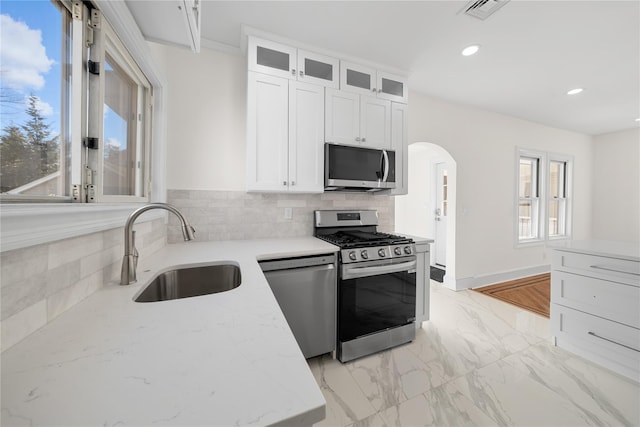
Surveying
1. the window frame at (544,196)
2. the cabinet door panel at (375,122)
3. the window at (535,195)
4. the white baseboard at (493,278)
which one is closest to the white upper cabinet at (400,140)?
the cabinet door panel at (375,122)

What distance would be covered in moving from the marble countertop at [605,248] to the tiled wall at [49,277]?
3.01m

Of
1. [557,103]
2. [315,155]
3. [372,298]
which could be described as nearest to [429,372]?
[372,298]

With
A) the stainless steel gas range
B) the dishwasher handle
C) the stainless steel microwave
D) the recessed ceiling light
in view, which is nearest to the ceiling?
the recessed ceiling light

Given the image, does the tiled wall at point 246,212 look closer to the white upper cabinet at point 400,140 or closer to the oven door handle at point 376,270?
the white upper cabinet at point 400,140

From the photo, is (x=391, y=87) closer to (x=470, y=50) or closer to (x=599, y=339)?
(x=470, y=50)

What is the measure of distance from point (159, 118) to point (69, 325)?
1.63m

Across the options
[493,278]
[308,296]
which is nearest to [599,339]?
[493,278]

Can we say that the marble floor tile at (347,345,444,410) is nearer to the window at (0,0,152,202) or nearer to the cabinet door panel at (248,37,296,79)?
the window at (0,0,152,202)

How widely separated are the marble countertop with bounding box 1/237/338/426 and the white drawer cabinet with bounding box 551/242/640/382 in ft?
8.03

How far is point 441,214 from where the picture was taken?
15.5 ft

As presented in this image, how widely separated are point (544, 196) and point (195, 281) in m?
5.54

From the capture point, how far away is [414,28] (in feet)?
6.51

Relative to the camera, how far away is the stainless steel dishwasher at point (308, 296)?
1.72 meters

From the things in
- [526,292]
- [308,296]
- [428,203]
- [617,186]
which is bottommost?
[526,292]
